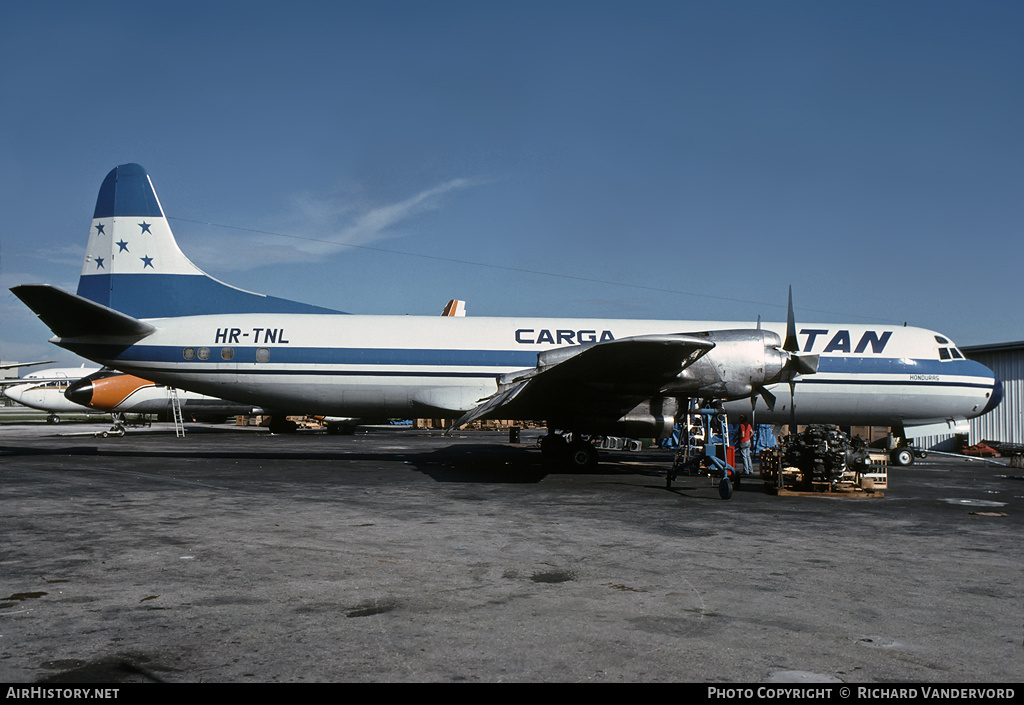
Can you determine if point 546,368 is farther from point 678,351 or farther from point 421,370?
point 421,370

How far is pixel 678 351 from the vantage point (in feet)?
43.4

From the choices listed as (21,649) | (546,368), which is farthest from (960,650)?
(546,368)

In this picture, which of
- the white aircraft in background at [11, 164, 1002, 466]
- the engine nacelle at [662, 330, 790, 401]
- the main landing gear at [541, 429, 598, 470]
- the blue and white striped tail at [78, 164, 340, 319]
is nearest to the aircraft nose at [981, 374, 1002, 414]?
the white aircraft in background at [11, 164, 1002, 466]

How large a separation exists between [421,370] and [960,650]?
14183mm

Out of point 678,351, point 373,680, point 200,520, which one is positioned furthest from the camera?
point 678,351

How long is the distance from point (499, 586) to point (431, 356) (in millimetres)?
11807

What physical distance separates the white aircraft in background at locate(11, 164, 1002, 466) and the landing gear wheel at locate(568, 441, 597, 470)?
36mm

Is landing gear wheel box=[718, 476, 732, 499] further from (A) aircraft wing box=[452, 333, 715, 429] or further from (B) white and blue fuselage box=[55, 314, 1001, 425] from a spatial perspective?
(B) white and blue fuselage box=[55, 314, 1001, 425]

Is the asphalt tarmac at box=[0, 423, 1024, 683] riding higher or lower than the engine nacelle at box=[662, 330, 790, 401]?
lower

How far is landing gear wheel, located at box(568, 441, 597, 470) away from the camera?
1702 cm

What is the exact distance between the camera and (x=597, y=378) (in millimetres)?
14547

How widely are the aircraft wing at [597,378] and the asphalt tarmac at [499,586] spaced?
8.26 ft

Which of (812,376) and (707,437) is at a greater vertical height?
(812,376)

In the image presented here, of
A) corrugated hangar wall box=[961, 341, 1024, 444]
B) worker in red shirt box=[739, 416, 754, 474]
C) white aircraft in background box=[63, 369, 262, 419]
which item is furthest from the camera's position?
white aircraft in background box=[63, 369, 262, 419]
